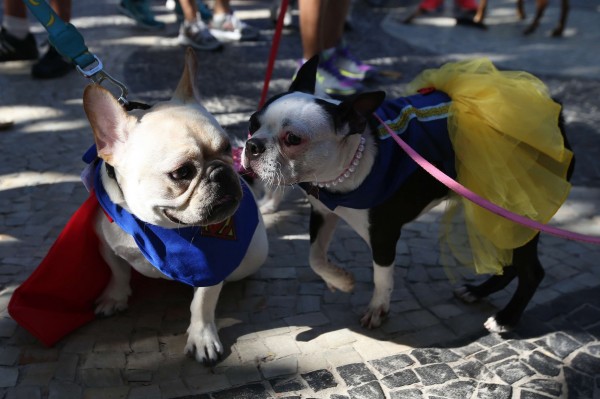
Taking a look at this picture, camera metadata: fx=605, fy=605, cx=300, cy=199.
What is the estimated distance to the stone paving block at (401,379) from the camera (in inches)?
108

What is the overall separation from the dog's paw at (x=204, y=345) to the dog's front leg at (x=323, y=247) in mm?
633

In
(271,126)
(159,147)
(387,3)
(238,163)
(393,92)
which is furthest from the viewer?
(387,3)

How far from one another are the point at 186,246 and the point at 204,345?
1.66 ft

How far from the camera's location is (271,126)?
2578mm

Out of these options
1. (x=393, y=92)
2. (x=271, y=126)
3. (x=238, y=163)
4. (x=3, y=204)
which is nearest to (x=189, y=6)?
(x=393, y=92)

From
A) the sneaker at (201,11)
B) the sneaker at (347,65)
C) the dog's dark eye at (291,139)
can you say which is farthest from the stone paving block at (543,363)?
the sneaker at (201,11)

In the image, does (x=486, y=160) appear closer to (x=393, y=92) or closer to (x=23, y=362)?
(x=23, y=362)

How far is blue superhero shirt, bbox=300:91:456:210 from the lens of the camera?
272cm

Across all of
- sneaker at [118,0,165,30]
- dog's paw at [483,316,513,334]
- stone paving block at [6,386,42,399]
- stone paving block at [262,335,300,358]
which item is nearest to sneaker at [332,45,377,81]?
sneaker at [118,0,165,30]

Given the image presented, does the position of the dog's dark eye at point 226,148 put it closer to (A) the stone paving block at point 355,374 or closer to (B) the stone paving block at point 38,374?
(A) the stone paving block at point 355,374

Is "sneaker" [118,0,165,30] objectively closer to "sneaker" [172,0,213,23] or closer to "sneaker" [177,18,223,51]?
"sneaker" [172,0,213,23]

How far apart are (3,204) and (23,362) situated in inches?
63.2

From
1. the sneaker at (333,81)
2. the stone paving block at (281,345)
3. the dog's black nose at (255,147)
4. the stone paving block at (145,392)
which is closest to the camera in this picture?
the dog's black nose at (255,147)

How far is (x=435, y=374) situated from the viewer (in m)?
2.82
